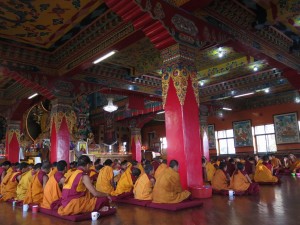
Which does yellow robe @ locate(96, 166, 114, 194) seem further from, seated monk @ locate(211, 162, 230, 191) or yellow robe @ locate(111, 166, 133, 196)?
seated monk @ locate(211, 162, 230, 191)

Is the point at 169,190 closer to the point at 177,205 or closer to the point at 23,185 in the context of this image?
the point at 177,205

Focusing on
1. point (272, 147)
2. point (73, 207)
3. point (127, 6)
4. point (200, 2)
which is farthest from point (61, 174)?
point (272, 147)

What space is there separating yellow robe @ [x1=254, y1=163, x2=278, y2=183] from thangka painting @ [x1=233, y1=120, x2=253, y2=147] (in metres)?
7.68

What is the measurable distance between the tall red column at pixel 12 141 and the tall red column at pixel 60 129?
4848mm

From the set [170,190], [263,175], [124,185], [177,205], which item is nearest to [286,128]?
[263,175]

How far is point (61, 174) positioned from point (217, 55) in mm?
6550

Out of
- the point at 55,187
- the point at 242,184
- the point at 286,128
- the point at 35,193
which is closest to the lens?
the point at 55,187

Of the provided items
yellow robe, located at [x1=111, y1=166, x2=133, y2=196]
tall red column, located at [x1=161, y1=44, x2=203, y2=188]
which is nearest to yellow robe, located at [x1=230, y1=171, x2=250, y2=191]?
tall red column, located at [x1=161, y1=44, x2=203, y2=188]

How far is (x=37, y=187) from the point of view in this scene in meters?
5.68

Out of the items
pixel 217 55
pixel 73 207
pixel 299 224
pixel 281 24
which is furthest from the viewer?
pixel 217 55

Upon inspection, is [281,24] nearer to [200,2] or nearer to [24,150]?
[200,2]

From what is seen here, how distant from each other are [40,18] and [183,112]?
398 centimetres

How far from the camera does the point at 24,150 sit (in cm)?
1477

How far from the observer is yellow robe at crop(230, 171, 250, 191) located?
6168 millimetres
